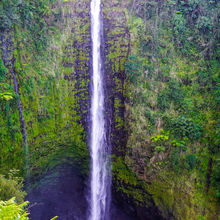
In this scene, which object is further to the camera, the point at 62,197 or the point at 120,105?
the point at 120,105

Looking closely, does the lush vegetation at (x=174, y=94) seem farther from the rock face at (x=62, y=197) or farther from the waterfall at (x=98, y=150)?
the rock face at (x=62, y=197)

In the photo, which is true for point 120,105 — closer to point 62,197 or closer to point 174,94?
point 174,94

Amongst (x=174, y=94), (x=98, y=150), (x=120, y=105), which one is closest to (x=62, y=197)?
(x=98, y=150)

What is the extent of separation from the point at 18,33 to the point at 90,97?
5270 millimetres

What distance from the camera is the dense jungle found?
971 cm

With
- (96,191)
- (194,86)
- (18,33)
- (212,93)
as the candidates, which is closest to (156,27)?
(194,86)

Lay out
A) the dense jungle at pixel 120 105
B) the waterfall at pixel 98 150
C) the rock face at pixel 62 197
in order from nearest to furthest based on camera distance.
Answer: the dense jungle at pixel 120 105 → the rock face at pixel 62 197 → the waterfall at pixel 98 150

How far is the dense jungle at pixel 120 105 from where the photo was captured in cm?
971

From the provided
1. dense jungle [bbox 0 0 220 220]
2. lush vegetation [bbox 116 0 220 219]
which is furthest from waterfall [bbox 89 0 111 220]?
lush vegetation [bbox 116 0 220 219]

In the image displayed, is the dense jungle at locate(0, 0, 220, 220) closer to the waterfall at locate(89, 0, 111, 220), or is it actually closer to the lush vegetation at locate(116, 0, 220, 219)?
the lush vegetation at locate(116, 0, 220, 219)

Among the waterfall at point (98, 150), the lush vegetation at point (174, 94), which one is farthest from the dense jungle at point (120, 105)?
the waterfall at point (98, 150)

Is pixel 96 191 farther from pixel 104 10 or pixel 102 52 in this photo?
pixel 104 10

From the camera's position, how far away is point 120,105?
11883mm

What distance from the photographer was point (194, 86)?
10.9m
